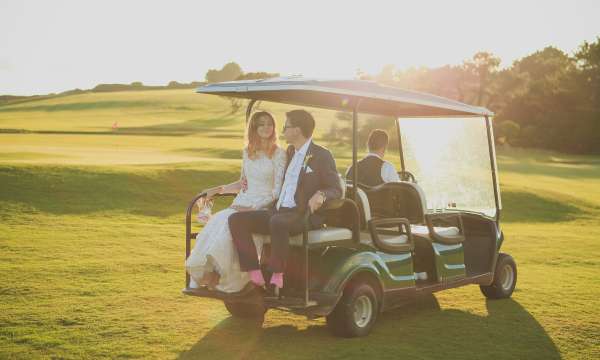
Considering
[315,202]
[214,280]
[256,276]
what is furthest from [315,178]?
[214,280]

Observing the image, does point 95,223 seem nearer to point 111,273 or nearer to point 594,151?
point 111,273

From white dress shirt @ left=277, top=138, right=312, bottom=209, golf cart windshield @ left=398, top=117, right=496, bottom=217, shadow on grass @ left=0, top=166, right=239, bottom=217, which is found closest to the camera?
white dress shirt @ left=277, top=138, right=312, bottom=209

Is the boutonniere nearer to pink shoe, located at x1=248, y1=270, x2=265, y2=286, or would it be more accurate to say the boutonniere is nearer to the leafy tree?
pink shoe, located at x1=248, y1=270, x2=265, y2=286

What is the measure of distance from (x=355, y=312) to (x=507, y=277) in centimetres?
308

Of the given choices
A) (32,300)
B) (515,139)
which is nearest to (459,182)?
(32,300)

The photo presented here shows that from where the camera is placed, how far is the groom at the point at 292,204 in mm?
6344

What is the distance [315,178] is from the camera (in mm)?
6703

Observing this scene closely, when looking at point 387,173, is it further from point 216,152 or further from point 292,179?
point 216,152

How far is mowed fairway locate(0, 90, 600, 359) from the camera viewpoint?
21.7 feet

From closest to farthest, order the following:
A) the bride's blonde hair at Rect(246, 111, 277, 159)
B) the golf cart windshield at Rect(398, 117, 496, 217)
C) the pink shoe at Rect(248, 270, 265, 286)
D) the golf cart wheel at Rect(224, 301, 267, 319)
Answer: the pink shoe at Rect(248, 270, 265, 286) < the bride's blonde hair at Rect(246, 111, 277, 159) < the golf cart wheel at Rect(224, 301, 267, 319) < the golf cart windshield at Rect(398, 117, 496, 217)

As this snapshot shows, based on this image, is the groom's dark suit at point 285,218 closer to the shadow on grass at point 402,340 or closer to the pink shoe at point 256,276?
the pink shoe at point 256,276

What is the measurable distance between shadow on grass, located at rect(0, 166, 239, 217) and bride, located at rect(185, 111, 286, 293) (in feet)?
31.5

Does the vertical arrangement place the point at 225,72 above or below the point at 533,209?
above

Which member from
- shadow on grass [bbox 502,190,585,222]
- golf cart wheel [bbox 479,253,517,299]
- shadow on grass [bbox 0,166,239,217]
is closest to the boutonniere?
golf cart wheel [bbox 479,253,517,299]
